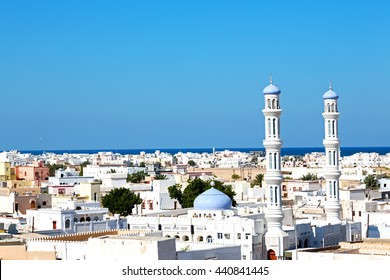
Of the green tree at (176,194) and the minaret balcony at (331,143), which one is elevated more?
the minaret balcony at (331,143)

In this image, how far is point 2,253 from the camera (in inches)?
850

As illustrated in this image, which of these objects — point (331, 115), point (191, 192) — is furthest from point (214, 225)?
point (191, 192)

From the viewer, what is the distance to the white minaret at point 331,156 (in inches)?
1401

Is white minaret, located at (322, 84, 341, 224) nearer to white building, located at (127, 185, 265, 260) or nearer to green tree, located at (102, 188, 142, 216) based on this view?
white building, located at (127, 185, 265, 260)

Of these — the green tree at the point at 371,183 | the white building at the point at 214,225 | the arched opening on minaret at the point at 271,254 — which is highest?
the green tree at the point at 371,183

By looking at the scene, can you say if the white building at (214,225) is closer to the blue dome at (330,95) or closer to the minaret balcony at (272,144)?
the minaret balcony at (272,144)

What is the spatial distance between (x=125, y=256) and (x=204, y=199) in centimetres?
1373

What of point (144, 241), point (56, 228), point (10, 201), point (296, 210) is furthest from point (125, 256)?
point (10, 201)

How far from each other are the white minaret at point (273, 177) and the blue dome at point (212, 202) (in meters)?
2.24

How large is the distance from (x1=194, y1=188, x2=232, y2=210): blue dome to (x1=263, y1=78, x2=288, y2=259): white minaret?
2.24 m

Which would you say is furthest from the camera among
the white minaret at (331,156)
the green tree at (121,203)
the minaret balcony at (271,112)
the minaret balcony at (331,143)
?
the green tree at (121,203)

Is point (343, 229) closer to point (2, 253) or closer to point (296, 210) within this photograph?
point (296, 210)

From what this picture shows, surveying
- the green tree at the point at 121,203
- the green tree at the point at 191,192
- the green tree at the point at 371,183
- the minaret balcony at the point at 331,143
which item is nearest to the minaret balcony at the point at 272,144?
the minaret balcony at the point at 331,143

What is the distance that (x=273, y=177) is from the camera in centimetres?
3203
